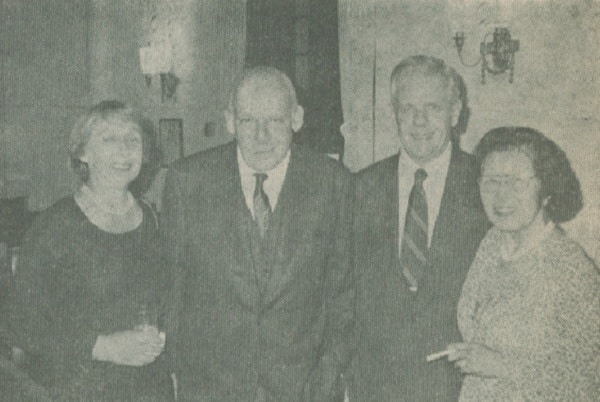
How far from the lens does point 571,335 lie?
144 cm

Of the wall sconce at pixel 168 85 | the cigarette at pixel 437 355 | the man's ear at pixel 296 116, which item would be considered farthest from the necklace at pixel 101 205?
the wall sconce at pixel 168 85

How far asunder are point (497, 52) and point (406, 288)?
1.53 metres

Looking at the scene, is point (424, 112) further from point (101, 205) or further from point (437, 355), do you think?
point (101, 205)

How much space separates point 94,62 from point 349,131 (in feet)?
6.02

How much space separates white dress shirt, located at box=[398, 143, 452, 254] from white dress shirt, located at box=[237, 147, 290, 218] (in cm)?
34

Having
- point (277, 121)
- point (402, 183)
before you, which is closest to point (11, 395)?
point (277, 121)

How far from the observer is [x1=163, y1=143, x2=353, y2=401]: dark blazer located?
5.78 feet

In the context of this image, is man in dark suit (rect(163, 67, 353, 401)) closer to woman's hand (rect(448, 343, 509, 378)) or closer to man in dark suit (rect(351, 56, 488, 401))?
man in dark suit (rect(351, 56, 488, 401))

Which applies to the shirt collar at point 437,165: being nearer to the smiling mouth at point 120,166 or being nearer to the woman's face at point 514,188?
the woman's face at point 514,188

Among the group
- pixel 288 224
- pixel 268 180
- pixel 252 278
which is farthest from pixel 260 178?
pixel 252 278

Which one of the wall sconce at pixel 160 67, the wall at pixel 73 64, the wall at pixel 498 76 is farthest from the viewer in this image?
the wall sconce at pixel 160 67

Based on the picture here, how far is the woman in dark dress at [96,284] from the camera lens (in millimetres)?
1728

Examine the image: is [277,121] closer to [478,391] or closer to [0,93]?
[478,391]

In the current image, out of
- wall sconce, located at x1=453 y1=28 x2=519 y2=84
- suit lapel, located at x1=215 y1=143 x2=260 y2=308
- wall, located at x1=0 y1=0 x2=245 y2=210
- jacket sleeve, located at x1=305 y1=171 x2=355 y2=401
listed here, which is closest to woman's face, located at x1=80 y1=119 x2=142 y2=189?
suit lapel, located at x1=215 y1=143 x2=260 y2=308
